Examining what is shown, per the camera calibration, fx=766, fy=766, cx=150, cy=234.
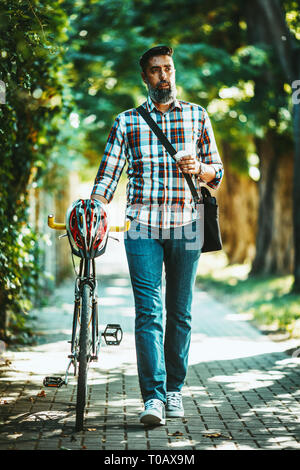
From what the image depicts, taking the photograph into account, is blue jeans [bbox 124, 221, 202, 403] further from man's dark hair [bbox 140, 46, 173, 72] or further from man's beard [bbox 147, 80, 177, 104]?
man's dark hair [bbox 140, 46, 173, 72]

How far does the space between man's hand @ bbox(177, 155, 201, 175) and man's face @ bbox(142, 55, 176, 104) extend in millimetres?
459

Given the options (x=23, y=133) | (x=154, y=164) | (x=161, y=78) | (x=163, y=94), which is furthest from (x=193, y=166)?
(x=23, y=133)

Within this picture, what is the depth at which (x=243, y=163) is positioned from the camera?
71.3ft

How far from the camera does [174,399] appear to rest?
506cm

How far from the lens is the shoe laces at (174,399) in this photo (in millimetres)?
5043

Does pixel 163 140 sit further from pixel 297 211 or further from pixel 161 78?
pixel 297 211

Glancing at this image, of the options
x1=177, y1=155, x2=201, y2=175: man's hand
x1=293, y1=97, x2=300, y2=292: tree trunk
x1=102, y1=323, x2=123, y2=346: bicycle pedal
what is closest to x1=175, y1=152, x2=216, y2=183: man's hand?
x1=177, y1=155, x2=201, y2=175: man's hand

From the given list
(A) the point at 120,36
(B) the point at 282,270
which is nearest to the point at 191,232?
(A) the point at 120,36

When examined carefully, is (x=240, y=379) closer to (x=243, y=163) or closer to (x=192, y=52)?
(x=192, y=52)

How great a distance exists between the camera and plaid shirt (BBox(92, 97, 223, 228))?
4.88 meters

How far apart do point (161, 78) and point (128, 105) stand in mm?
10475

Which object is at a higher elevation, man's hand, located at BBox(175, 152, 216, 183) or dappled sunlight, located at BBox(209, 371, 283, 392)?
man's hand, located at BBox(175, 152, 216, 183)

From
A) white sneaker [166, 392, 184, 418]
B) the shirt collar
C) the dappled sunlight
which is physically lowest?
the dappled sunlight

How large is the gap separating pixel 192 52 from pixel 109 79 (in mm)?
1708
